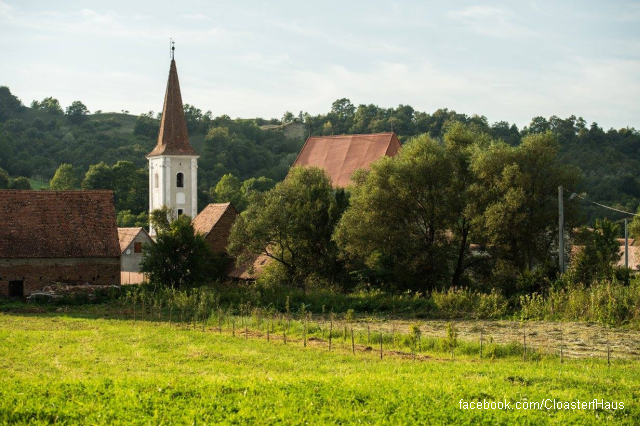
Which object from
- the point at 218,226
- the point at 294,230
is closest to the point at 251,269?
the point at 294,230

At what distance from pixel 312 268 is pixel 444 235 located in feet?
21.9

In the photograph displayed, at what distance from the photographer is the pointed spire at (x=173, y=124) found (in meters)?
55.8

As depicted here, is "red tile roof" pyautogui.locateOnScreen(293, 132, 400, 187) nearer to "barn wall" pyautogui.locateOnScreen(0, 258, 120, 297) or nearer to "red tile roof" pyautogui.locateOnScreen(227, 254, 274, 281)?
"red tile roof" pyautogui.locateOnScreen(227, 254, 274, 281)

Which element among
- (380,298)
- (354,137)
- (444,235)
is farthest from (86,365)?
(354,137)

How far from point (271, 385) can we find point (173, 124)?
4609 centimetres

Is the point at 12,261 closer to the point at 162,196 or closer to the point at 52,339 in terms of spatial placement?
the point at 52,339

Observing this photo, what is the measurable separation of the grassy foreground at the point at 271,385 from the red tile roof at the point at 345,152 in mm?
28830

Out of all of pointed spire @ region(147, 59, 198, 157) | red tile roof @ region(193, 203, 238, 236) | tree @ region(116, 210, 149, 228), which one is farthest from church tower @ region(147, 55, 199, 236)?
tree @ region(116, 210, 149, 228)

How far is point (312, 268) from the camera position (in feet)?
123

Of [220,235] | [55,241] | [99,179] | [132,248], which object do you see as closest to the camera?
[55,241]

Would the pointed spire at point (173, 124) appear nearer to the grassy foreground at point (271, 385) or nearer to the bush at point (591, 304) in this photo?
the bush at point (591, 304)

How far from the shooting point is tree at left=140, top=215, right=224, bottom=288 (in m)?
34.2

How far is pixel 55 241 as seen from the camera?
35125 millimetres

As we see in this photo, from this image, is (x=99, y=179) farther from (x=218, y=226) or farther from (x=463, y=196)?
(x=463, y=196)
